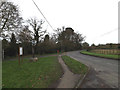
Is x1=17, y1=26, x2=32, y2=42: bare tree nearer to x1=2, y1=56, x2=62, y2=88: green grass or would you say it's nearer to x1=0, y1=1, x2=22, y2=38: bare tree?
x1=0, y1=1, x2=22, y2=38: bare tree

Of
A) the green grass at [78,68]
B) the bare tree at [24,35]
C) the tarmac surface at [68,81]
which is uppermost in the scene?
the bare tree at [24,35]

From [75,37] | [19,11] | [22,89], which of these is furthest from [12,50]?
[75,37]

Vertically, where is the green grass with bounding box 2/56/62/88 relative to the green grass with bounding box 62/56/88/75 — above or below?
above

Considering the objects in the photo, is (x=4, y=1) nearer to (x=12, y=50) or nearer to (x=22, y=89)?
(x=22, y=89)

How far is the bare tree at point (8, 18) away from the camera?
1152cm

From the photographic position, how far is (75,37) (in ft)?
145

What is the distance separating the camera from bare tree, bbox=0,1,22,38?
37.8ft

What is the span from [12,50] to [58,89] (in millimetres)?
27107

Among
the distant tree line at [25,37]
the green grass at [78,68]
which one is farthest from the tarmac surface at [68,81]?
the distant tree line at [25,37]

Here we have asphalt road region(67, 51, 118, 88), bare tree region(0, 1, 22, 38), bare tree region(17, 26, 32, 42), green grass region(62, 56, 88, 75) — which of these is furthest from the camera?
bare tree region(17, 26, 32, 42)

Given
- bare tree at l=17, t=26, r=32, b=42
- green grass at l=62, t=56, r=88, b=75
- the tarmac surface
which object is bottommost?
green grass at l=62, t=56, r=88, b=75

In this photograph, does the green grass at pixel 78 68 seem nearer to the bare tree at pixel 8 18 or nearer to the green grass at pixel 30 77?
the green grass at pixel 30 77

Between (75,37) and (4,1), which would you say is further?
(75,37)

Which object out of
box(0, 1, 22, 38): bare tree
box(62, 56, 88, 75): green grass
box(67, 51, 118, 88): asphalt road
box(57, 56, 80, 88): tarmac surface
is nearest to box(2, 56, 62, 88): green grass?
box(57, 56, 80, 88): tarmac surface
